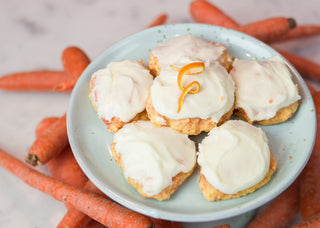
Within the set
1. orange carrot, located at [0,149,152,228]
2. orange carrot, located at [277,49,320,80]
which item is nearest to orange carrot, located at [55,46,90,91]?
orange carrot, located at [0,149,152,228]

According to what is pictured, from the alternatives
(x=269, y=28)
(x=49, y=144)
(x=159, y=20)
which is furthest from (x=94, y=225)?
(x=269, y=28)

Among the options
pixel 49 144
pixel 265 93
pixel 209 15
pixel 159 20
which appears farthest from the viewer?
pixel 159 20

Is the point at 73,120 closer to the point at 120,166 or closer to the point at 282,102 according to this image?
the point at 120,166

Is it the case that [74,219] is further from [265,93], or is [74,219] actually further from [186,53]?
[265,93]

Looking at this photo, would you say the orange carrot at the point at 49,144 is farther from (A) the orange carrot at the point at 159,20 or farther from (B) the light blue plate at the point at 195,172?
(A) the orange carrot at the point at 159,20

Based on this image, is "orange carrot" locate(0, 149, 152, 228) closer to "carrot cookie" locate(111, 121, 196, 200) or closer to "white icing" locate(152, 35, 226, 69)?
"carrot cookie" locate(111, 121, 196, 200)

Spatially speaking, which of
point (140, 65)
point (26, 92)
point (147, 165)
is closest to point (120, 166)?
point (147, 165)
